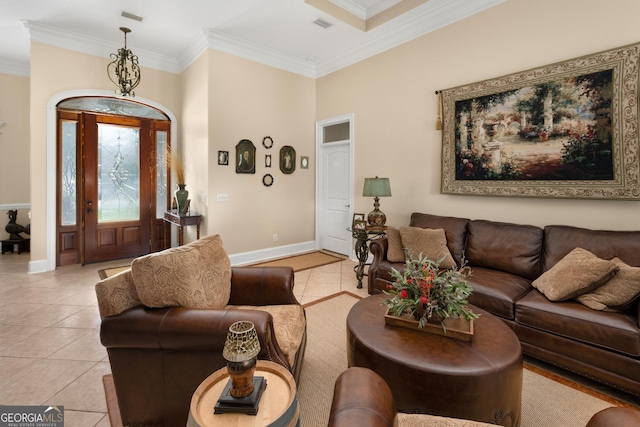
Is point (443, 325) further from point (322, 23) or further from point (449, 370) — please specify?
point (322, 23)

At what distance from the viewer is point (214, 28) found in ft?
14.3

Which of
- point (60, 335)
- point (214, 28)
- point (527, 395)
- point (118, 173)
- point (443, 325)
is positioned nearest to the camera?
point (443, 325)

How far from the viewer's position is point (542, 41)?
3074 mm

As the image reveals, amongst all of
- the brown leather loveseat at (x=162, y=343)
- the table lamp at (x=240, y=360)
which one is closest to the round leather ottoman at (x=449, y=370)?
the brown leather loveseat at (x=162, y=343)

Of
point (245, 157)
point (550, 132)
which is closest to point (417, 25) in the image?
point (550, 132)

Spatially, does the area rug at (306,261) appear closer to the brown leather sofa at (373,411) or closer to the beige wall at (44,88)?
the beige wall at (44,88)

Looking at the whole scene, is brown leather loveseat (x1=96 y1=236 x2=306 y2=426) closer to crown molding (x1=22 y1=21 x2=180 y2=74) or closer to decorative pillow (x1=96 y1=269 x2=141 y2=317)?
decorative pillow (x1=96 y1=269 x2=141 y2=317)

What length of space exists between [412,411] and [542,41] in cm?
356

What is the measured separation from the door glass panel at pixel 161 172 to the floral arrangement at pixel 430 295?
190 inches

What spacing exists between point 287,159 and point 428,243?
3.06 meters

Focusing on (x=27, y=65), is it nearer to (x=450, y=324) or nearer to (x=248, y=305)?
(x=248, y=305)

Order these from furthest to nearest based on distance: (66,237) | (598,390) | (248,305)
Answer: (66,237) → (248,305) → (598,390)

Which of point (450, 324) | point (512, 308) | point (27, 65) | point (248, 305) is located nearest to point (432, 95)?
point (512, 308)

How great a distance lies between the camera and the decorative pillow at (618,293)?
2.05m
